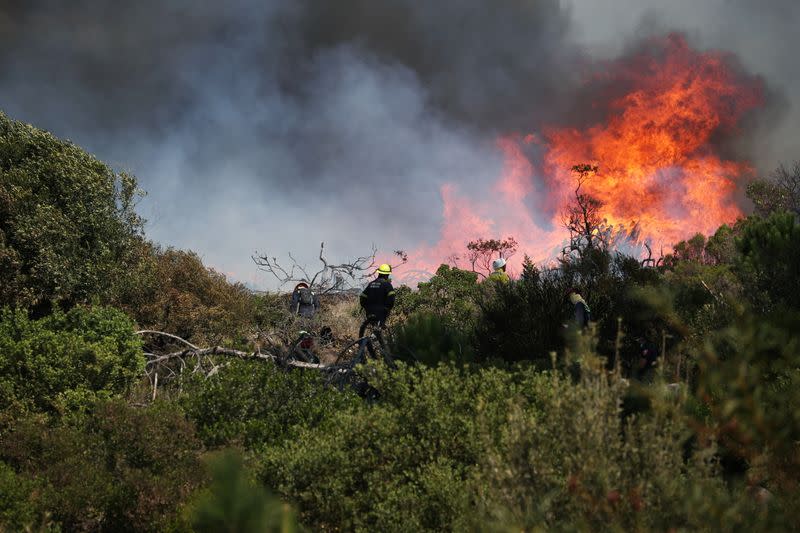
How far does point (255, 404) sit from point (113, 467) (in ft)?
5.67

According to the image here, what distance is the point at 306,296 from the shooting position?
1349 cm

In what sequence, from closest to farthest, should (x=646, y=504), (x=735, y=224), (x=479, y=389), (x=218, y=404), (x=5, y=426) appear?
(x=646, y=504) → (x=479, y=389) → (x=218, y=404) → (x=5, y=426) → (x=735, y=224)

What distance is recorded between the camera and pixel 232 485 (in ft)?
2.85

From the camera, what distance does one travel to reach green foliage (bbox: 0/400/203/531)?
216 inches

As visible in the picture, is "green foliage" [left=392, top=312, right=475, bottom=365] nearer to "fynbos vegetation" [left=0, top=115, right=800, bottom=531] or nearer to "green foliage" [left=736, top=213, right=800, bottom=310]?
"fynbos vegetation" [left=0, top=115, right=800, bottom=531]

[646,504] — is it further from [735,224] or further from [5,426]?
[735,224]

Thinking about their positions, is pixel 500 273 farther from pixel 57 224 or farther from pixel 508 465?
pixel 57 224

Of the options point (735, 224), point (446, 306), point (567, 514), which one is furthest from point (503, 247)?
point (567, 514)

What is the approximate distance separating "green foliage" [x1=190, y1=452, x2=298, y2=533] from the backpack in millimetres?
12581

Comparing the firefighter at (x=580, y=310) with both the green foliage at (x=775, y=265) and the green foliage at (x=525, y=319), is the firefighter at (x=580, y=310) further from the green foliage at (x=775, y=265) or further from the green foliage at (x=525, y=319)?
the green foliage at (x=775, y=265)

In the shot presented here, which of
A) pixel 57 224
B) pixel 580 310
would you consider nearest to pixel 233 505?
pixel 580 310

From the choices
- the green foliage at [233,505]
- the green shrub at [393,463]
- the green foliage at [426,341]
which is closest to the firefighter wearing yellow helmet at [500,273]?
the green foliage at [426,341]

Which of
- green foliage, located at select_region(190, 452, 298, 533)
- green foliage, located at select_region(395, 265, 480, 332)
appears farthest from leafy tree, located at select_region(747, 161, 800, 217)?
green foliage, located at select_region(190, 452, 298, 533)

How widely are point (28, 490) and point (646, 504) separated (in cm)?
542
